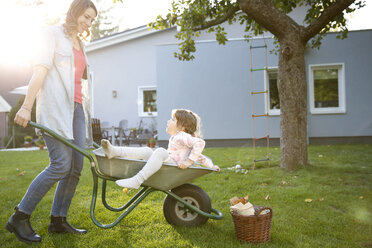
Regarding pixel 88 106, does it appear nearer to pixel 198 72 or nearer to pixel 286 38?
pixel 286 38

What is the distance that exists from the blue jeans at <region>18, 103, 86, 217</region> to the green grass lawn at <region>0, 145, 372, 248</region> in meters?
0.28

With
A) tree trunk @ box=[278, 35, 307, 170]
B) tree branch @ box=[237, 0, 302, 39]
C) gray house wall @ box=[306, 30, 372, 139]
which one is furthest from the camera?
gray house wall @ box=[306, 30, 372, 139]

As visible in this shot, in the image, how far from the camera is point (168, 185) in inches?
96.7

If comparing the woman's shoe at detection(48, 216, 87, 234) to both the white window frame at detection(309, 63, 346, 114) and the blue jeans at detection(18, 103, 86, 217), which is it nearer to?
the blue jeans at detection(18, 103, 86, 217)

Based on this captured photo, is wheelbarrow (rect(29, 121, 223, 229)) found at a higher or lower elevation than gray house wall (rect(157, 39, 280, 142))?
lower

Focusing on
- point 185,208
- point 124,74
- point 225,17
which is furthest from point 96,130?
point 124,74

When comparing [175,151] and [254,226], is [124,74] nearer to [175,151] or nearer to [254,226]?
[175,151]

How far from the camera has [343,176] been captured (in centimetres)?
456

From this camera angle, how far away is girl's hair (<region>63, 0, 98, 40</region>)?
2.27 metres

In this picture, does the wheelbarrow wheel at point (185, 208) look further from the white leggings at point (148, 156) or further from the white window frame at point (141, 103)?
the white window frame at point (141, 103)

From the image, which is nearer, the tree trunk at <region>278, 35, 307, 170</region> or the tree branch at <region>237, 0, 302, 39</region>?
the tree branch at <region>237, 0, 302, 39</region>

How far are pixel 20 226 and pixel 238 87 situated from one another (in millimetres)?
7784

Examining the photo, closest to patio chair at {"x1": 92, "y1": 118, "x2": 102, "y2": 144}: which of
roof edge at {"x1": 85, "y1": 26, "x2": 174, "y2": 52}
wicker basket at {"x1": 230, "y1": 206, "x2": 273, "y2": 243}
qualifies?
wicker basket at {"x1": 230, "y1": 206, "x2": 273, "y2": 243}

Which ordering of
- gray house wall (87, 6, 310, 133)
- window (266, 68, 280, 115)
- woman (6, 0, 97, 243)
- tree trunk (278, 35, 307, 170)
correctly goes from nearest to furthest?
1. woman (6, 0, 97, 243)
2. tree trunk (278, 35, 307, 170)
3. window (266, 68, 280, 115)
4. gray house wall (87, 6, 310, 133)
